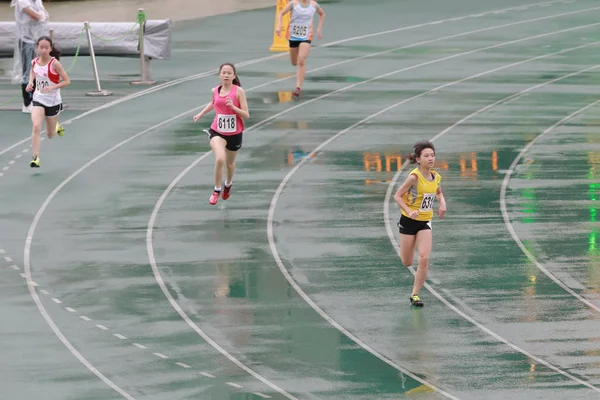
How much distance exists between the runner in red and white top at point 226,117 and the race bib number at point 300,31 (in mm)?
7723

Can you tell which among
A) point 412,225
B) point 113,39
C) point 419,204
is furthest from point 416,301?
point 113,39

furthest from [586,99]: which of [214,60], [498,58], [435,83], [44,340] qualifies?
[44,340]

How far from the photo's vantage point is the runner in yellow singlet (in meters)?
13.1

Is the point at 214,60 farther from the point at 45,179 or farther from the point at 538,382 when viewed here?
the point at 538,382

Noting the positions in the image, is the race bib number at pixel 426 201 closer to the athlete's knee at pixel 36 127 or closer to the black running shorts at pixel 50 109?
the athlete's knee at pixel 36 127

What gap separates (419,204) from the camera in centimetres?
1327

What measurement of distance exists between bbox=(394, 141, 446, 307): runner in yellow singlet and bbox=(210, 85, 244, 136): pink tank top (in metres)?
4.19

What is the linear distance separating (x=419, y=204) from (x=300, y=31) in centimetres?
1202

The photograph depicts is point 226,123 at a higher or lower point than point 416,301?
higher

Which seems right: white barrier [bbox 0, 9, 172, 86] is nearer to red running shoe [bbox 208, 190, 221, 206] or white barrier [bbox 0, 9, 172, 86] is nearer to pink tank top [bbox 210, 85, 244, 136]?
red running shoe [bbox 208, 190, 221, 206]

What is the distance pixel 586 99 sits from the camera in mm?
25469

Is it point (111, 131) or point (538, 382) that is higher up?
point (111, 131)

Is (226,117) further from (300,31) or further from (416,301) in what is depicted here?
(300,31)

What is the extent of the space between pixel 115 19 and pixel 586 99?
17218 mm
